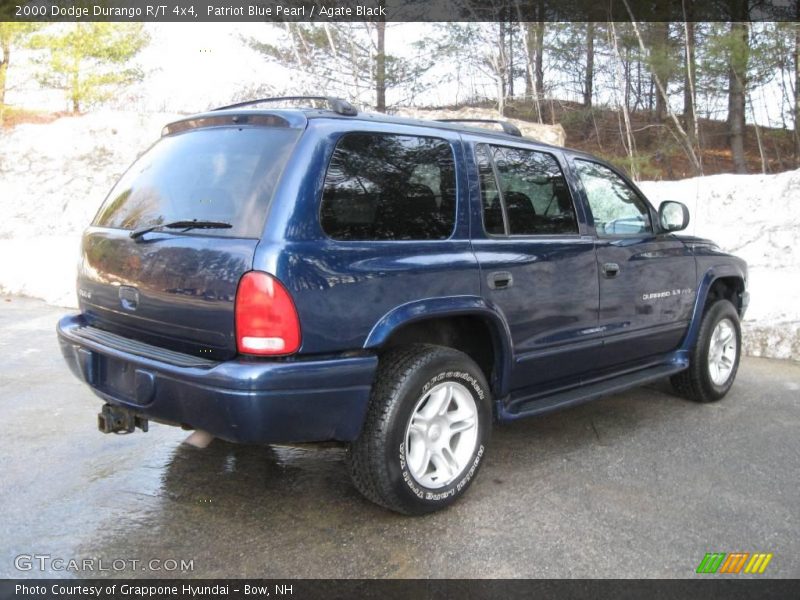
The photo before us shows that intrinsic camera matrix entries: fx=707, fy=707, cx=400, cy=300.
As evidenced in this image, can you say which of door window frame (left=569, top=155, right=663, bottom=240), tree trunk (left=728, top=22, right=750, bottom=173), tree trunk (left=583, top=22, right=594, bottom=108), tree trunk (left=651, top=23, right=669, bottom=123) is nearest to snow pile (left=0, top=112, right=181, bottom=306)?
door window frame (left=569, top=155, right=663, bottom=240)

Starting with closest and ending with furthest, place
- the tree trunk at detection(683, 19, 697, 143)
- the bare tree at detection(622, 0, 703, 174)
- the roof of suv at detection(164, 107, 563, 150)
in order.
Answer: the roof of suv at detection(164, 107, 563, 150), the tree trunk at detection(683, 19, 697, 143), the bare tree at detection(622, 0, 703, 174)

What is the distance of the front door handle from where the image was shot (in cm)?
411

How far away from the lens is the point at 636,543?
2.99 m

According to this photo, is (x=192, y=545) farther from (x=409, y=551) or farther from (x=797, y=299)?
(x=797, y=299)

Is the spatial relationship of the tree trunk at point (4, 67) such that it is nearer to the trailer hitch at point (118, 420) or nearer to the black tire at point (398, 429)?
the trailer hitch at point (118, 420)

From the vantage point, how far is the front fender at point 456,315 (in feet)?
9.71

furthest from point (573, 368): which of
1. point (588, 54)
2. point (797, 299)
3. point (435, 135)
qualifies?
point (588, 54)

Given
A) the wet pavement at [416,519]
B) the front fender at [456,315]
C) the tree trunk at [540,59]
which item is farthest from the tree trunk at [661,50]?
the front fender at [456,315]

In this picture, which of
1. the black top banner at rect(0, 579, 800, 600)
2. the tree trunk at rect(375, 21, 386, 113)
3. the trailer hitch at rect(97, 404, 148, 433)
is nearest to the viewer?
the black top banner at rect(0, 579, 800, 600)

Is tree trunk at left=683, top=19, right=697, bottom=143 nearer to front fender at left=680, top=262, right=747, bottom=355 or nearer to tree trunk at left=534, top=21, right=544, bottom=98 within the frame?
tree trunk at left=534, top=21, right=544, bottom=98

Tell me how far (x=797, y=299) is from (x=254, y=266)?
650 cm

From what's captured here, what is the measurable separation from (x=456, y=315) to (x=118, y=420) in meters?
1.61

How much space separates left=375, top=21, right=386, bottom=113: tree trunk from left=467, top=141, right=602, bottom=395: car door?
1238cm

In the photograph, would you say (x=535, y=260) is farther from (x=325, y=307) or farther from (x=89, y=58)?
(x=89, y=58)
